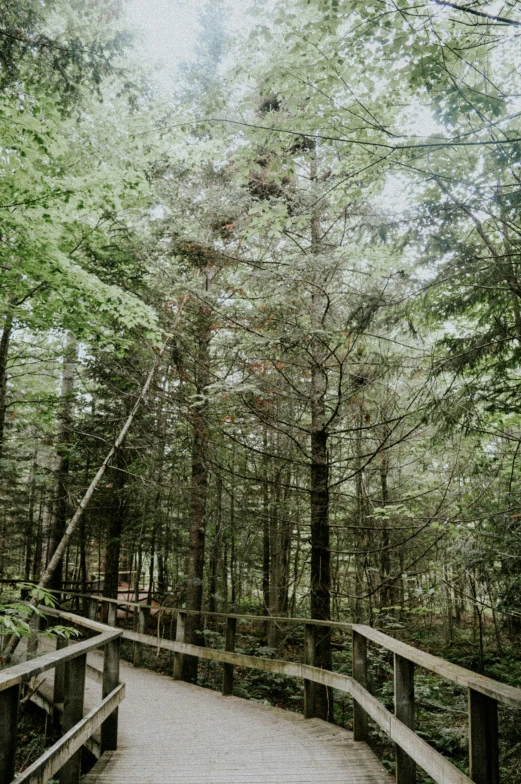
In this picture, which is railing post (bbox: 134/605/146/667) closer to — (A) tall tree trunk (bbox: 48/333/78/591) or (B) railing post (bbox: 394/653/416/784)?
(A) tall tree trunk (bbox: 48/333/78/591)

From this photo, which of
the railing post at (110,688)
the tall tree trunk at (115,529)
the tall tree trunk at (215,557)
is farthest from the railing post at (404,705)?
the tall tree trunk at (115,529)

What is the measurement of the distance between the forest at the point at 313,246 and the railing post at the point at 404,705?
1.12 metres

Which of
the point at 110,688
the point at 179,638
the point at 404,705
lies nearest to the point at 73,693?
the point at 110,688

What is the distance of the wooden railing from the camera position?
2.35 m

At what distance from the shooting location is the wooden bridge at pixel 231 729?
2367 mm

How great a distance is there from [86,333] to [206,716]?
253 inches

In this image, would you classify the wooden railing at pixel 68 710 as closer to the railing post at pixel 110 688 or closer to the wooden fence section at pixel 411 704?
the railing post at pixel 110 688

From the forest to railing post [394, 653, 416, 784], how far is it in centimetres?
112

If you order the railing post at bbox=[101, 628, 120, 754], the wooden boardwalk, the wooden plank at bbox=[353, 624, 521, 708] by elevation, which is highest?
the wooden plank at bbox=[353, 624, 521, 708]

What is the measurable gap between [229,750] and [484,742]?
131 inches

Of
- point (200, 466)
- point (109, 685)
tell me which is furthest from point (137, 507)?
point (109, 685)

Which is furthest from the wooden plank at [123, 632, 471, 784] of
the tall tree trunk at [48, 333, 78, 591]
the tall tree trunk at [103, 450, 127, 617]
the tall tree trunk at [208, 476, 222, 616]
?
the tall tree trunk at [48, 333, 78, 591]

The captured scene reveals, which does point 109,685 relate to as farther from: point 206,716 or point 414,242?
point 414,242

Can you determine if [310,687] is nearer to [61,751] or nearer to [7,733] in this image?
[61,751]
